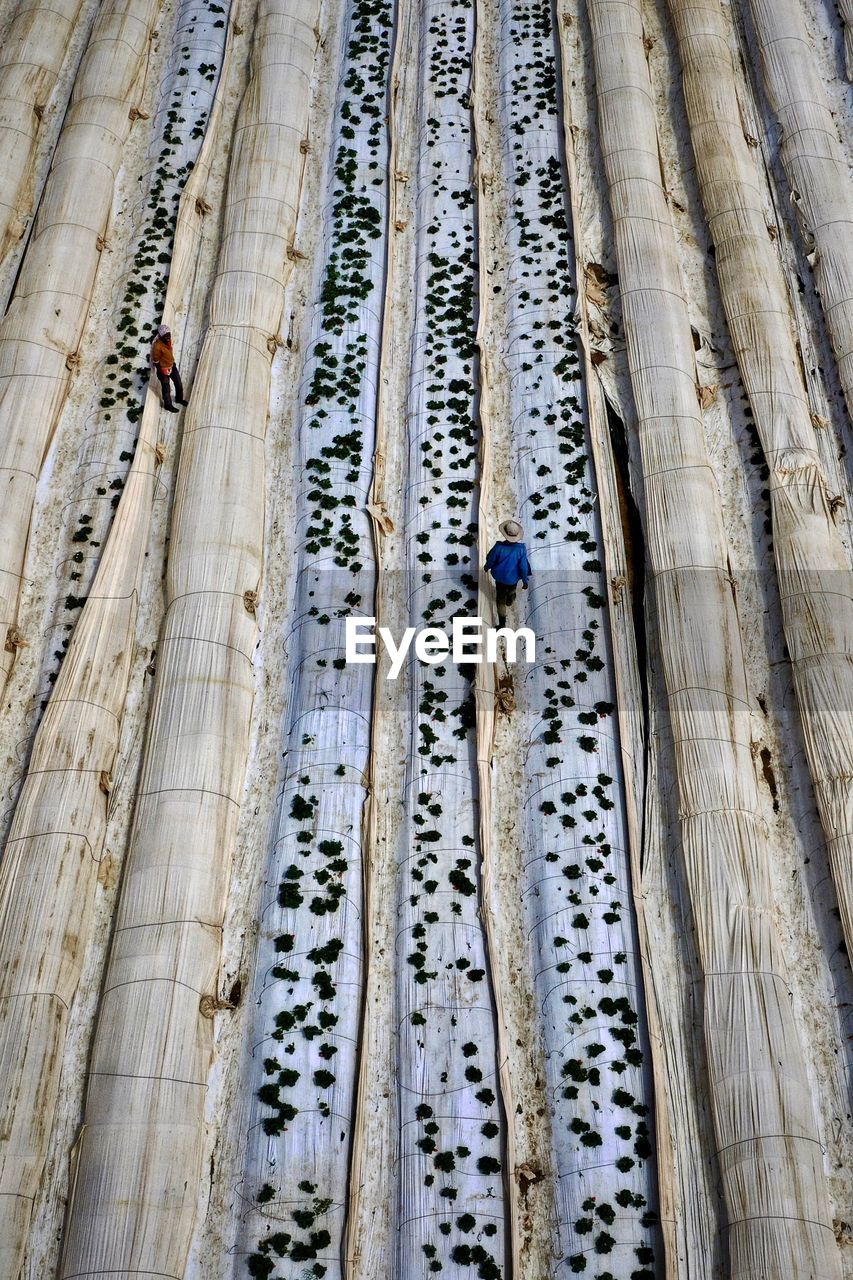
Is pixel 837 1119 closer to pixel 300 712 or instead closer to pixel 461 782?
pixel 461 782

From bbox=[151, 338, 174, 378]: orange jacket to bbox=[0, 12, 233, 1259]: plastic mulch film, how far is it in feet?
6.60

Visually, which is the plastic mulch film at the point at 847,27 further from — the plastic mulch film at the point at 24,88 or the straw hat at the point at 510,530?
the plastic mulch film at the point at 24,88

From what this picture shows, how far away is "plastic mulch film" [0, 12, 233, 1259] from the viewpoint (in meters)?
19.8

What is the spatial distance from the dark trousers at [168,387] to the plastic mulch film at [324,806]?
3437mm

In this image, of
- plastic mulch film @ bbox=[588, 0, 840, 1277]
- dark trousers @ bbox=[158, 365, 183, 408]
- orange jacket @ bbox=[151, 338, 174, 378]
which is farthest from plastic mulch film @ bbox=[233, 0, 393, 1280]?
plastic mulch film @ bbox=[588, 0, 840, 1277]

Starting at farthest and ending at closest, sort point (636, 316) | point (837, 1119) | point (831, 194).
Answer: point (831, 194)
point (636, 316)
point (837, 1119)

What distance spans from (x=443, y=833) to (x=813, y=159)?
25.3 m

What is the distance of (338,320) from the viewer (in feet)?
101

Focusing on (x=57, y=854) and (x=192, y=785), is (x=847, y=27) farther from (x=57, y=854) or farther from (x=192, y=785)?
(x=57, y=854)

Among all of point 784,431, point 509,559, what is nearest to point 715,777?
point 509,559

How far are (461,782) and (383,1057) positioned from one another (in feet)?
20.2

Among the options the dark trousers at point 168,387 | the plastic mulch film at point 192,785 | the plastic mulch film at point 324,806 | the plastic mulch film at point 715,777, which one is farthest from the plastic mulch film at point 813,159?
the dark trousers at point 168,387

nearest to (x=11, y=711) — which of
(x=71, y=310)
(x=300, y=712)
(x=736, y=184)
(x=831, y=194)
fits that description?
(x=300, y=712)

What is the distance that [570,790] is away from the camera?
23.5 meters
